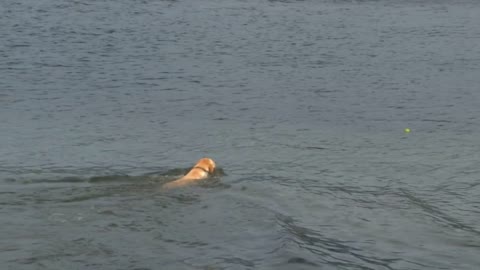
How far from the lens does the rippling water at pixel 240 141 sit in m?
9.69

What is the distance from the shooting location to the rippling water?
9688 millimetres

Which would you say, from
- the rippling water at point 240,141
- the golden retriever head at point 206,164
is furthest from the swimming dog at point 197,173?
the rippling water at point 240,141

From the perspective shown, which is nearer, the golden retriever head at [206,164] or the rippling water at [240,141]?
the rippling water at [240,141]

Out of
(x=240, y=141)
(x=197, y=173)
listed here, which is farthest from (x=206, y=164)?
(x=240, y=141)

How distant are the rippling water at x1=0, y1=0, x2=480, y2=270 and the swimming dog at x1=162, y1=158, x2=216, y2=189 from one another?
137 mm

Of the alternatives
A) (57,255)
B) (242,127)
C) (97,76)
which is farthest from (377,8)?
(57,255)

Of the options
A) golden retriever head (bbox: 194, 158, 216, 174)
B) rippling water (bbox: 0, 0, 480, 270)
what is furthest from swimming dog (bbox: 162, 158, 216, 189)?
rippling water (bbox: 0, 0, 480, 270)

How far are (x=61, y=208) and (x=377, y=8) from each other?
17.4 metres

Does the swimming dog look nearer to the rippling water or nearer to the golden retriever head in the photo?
the golden retriever head

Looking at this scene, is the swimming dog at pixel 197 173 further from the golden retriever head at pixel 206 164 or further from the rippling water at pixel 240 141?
the rippling water at pixel 240 141

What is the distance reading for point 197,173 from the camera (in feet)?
38.4

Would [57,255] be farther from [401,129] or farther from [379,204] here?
[401,129]

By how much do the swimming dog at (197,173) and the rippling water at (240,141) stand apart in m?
0.14

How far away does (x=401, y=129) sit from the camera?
47.6 feet
